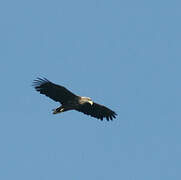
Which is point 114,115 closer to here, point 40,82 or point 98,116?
point 98,116

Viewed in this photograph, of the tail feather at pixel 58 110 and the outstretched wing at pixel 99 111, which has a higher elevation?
the outstretched wing at pixel 99 111

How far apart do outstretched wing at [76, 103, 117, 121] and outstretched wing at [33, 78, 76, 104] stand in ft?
5.80

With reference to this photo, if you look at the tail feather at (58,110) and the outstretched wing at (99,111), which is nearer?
the tail feather at (58,110)

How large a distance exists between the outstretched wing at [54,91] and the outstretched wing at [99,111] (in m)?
1.77

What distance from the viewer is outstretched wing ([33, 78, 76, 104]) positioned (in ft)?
177

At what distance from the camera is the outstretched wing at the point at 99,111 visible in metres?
55.7

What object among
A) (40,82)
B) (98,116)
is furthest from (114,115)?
(40,82)

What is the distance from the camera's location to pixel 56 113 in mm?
53812

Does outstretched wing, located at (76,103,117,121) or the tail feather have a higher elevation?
outstretched wing, located at (76,103,117,121)

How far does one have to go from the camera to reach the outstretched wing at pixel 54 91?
53875 mm

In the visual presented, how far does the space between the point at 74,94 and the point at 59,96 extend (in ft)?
2.86

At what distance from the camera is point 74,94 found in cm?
5394

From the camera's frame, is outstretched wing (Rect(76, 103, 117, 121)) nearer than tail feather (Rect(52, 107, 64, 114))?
No

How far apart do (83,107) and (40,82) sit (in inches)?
118
